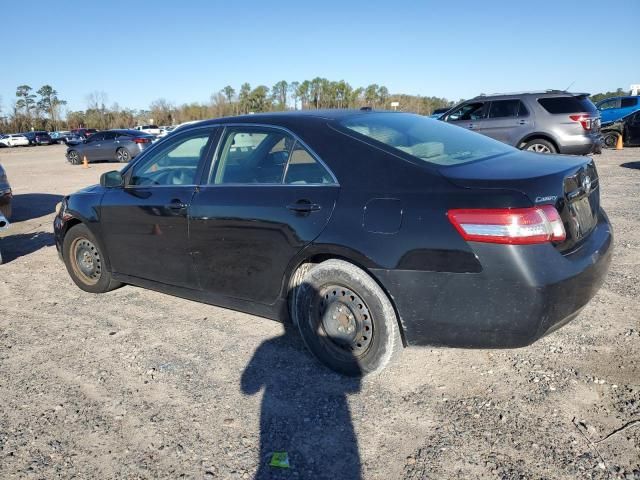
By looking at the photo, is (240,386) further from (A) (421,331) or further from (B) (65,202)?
(B) (65,202)

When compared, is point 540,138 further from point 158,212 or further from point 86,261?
point 86,261

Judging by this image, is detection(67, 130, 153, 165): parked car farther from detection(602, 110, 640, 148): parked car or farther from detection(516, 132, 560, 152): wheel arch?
detection(602, 110, 640, 148): parked car

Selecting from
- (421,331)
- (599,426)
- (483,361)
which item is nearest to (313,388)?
(421,331)

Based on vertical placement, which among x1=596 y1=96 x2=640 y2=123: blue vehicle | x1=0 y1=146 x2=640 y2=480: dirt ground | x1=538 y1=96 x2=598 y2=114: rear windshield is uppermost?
x1=596 y1=96 x2=640 y2=123: blue vehicle

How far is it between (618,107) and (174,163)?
72.7 feet

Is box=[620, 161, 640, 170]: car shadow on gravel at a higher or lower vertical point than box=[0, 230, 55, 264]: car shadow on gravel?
higher

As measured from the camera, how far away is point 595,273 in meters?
2.82

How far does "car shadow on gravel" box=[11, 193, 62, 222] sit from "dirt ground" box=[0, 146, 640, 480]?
587 cm

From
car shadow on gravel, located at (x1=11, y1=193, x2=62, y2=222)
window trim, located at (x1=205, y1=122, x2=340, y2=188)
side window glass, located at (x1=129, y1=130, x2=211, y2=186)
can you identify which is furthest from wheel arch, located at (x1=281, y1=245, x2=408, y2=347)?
car shadow on gravel, located at (x1=11, y1=193, x2=62, y2=222)

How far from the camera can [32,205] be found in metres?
10.5

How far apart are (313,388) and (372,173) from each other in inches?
53.9

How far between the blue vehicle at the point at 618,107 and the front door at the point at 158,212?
21.0 metres

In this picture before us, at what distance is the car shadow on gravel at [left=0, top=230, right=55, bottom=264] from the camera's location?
22.0 ft

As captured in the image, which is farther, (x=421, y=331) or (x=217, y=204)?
(x=217, y=204)
